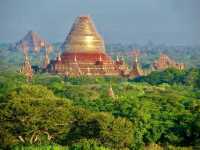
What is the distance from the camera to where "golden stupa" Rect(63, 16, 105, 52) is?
88000mm

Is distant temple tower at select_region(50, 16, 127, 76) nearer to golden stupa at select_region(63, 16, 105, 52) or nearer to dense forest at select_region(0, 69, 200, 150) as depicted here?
golden stupa at select_region(63, 16, 105, 52)

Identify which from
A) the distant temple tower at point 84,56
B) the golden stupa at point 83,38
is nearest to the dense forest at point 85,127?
the distant temple tower at point 84,56

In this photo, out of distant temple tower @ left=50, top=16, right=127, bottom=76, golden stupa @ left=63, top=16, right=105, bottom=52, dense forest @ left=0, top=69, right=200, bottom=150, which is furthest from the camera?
golden stupa @ left=63, top=16, right=105, bottom=52

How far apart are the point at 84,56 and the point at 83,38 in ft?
14.4

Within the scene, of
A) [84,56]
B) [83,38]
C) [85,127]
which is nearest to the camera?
[85,127]

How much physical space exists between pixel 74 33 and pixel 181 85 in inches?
713

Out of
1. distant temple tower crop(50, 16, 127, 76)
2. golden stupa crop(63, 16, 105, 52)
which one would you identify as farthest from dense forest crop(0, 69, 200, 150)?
golden stupa crop(63, 16, 105, 52)

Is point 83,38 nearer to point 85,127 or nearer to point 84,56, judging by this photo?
point 84,56

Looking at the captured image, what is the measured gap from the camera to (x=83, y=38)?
291ft

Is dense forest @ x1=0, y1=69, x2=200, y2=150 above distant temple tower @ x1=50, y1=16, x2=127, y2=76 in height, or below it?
above

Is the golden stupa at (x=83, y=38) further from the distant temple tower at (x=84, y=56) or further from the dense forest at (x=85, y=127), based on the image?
the dense forest at (x=85, y=127)

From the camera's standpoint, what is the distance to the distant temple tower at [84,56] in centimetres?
8131

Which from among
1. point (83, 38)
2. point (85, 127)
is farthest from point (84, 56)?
point (85, 127)

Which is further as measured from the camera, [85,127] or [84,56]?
[84,56]
